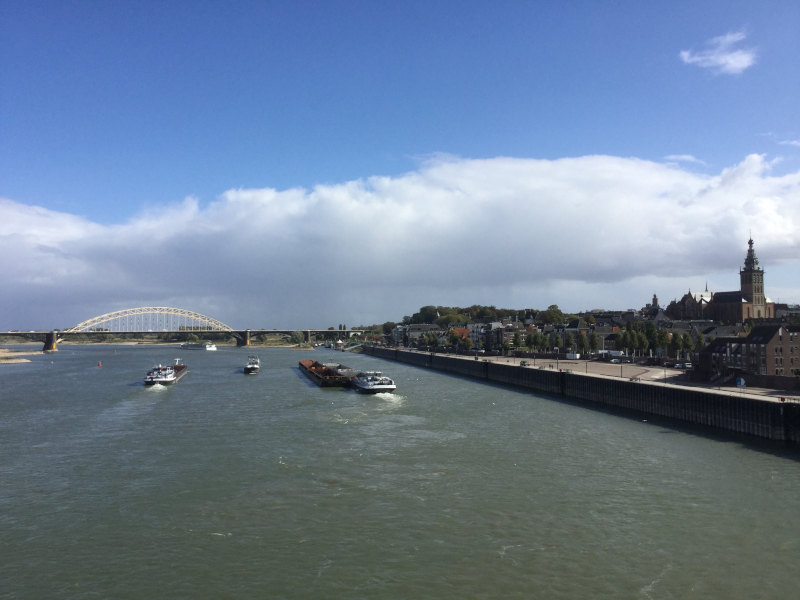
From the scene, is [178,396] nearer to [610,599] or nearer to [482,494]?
[482,494]

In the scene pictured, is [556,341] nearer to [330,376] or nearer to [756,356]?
[330,376]

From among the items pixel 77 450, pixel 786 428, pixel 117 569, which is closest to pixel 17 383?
pixel 77 450

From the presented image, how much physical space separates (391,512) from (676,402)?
109 feet

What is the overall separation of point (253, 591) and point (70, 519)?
10858 mm

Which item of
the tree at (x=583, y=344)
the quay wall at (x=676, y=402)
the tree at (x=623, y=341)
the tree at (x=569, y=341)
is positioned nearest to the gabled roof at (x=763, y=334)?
the quay wall at (x=676, y=402)

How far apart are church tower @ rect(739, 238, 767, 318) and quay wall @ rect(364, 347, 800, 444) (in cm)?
10838

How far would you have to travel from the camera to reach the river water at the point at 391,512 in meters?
18.1

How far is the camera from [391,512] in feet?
78.6

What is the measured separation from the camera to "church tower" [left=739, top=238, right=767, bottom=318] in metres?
158

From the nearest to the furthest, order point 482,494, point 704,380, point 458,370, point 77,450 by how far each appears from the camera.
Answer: point 482,494
point 77,450
point 704,380
point 458,370

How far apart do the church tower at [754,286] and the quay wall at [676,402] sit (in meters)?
108

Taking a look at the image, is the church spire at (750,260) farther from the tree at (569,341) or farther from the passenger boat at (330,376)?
the passenger boat at (330,376)

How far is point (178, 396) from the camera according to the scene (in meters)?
65.9

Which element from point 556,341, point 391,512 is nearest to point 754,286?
point 556,341
